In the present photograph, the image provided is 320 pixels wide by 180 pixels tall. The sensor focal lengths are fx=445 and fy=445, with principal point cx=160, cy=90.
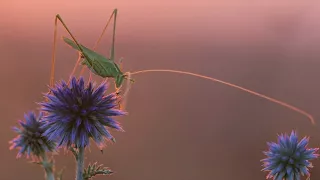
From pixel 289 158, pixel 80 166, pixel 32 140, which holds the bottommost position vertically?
pixel 80 166

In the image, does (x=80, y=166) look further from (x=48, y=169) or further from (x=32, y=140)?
(x=32, y=140)

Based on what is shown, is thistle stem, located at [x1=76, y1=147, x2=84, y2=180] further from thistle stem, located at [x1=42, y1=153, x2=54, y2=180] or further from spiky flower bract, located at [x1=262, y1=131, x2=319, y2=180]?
spiky flower bract, located at [x1=262, y1=131, x2=319, y2=180]

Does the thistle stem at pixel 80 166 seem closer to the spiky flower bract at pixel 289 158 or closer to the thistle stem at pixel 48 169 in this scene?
the thistle stem at pixel 48 169

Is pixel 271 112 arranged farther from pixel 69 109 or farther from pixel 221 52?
pixel 69 109

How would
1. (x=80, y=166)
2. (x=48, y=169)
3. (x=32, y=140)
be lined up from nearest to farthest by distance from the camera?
(x=80, y=166) < (x=48, y=169) < (x=32, y=140)

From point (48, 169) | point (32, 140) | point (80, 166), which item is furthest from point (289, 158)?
point (32, 140)

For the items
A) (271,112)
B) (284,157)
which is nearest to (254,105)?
(271,112)

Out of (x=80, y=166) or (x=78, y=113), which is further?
(x=78, y=113)
